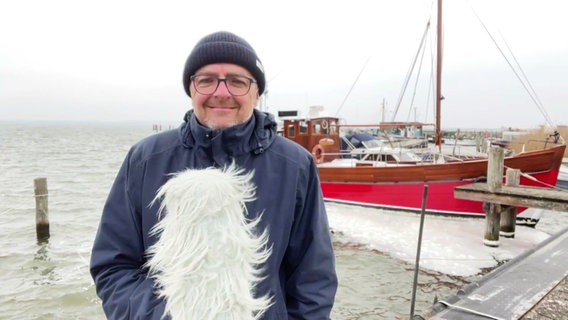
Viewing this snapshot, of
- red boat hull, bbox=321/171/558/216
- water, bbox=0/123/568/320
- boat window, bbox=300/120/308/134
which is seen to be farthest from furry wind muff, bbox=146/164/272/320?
boat window, bbox=300/120/308/134

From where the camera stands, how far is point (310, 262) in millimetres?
1585

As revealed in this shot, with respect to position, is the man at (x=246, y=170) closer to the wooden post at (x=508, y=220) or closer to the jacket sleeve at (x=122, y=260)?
the jacket sleeve at (x=122, y=260)

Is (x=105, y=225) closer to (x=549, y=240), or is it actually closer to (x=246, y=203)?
(x=246, y=203)

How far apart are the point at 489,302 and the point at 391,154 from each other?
9.49 m

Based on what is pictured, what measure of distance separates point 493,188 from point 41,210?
1051 cm

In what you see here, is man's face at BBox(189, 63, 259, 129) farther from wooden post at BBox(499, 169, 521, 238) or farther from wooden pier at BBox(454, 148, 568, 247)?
wooden post at BBox(499, 169, 521, 238)

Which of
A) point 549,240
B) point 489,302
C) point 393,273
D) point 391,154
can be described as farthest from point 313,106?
point 489,302

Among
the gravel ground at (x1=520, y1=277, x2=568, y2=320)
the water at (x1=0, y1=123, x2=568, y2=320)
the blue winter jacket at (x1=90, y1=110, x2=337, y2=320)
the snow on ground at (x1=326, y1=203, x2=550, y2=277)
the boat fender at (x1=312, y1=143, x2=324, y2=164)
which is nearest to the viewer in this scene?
the blue winter jacket at (x1=90, y1=110, x2=337, y2=320)

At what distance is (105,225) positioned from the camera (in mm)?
1481

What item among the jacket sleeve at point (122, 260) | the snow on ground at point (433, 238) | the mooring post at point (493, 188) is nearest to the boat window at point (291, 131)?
the snow on ground at point (433, 238)

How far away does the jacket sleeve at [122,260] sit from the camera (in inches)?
53.7

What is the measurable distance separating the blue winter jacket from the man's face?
0.04 metres

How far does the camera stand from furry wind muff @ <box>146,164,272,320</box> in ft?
4.02

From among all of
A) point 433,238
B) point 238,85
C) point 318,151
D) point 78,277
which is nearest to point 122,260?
point 238,85
